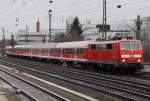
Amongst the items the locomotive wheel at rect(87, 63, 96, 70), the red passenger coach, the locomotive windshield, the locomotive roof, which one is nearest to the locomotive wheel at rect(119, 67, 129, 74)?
the red passenger coach

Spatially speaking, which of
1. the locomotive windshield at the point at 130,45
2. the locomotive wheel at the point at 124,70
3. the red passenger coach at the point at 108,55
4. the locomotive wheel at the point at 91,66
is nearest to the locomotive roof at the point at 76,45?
the red passenger coach at the point at 108,55

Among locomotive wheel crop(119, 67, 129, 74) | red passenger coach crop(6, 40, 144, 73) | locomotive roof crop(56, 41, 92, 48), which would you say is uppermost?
locomotive roof crop(56, 41, 92, 48)

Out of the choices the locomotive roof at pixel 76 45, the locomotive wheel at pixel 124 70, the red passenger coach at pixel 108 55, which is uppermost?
the locomotive roof at pixel 76 45

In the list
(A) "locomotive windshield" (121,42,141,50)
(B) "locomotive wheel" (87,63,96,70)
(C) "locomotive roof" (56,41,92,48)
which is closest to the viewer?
(A) "locomotive windshield" (121,42,141,50)

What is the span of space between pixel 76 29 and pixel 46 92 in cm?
9358

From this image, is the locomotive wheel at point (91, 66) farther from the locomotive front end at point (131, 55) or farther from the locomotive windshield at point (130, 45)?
the locomotive windshield at point (130, 45)

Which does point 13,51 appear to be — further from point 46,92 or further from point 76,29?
point 46,92

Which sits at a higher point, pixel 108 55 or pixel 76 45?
pixel 76 45

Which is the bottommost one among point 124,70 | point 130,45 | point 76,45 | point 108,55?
point 124,70

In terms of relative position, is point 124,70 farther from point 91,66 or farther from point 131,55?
point 91,66

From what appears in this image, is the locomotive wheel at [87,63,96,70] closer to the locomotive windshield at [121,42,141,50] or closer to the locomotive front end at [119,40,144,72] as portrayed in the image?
the locomotive front end at [119,40,144,72]

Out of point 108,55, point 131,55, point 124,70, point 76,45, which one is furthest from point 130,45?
point 76,45

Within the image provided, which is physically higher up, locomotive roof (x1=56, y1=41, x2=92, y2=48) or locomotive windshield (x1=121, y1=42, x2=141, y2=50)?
locomotive roof (x1=56, y1=41, x2=92, y2=48)

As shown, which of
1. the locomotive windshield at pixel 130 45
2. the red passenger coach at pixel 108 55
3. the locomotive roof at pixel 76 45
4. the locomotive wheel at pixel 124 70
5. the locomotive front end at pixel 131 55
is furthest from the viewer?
the locomotive roof at pixel 76 45
